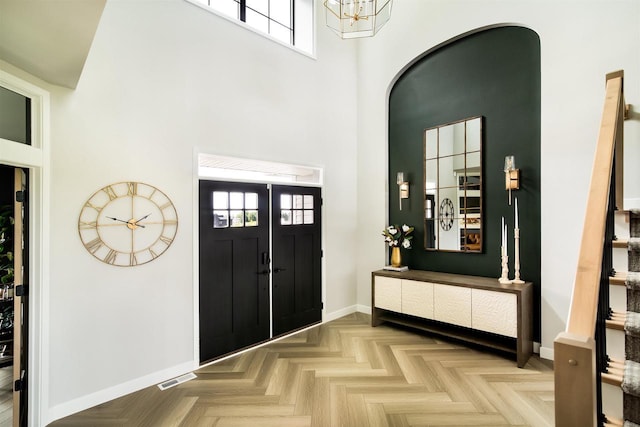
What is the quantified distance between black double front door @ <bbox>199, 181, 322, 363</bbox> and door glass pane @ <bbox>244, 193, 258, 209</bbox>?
12 millimetres

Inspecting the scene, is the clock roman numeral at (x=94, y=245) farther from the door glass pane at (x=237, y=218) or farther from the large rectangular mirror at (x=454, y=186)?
the large rectangular mirror at (x=454, y=186)

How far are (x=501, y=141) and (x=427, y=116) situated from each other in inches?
42.8

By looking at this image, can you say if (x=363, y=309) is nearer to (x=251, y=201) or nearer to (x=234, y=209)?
(x=251, y=201)

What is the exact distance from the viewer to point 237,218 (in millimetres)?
3812

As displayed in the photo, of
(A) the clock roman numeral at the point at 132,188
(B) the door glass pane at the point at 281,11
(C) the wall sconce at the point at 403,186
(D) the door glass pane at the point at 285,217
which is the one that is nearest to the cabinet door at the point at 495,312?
(C) the wall sconce at the point at 403,186

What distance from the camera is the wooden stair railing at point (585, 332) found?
0.87 meters

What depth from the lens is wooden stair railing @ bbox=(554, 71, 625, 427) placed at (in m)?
0.87

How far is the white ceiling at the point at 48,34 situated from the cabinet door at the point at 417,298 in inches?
156

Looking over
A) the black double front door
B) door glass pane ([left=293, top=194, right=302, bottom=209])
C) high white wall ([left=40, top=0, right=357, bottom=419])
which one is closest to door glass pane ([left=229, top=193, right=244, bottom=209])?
the black double front door

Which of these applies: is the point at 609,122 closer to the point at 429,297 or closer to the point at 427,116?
the point at 429,297

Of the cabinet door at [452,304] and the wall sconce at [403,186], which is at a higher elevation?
the wall sconce at [403,186]

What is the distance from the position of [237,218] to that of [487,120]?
10.8ft

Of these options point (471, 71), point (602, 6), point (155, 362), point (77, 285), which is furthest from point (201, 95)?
point (602, 6)

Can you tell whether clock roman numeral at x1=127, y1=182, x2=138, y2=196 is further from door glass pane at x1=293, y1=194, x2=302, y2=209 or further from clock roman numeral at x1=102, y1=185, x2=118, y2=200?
door glass pane at x1=293, y1=194, x2=302, y2=209
